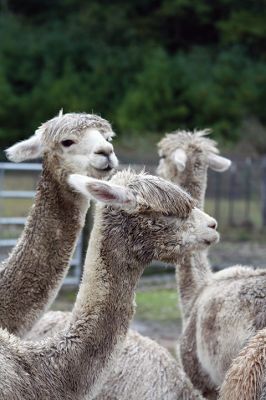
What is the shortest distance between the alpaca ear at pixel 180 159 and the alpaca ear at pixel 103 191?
2265 millimetres

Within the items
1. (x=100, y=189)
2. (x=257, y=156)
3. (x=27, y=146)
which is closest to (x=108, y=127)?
(x=27, y=146)

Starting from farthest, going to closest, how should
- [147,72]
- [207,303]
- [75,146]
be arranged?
[147,72]
[207,303]
[75,146]

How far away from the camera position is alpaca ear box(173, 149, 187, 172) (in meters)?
6.60

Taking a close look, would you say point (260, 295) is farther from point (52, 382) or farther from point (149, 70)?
point (149, 70)

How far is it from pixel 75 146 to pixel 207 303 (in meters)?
1.15

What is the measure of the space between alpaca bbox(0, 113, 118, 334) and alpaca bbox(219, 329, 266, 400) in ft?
4.12

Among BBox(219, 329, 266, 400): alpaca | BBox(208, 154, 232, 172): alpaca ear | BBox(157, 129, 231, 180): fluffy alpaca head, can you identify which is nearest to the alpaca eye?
BBox(157, 129, 231, 180): fluffy alpaca head

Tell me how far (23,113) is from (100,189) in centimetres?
2463

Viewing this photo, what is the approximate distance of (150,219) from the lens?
442 cm

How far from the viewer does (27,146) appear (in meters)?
5.76

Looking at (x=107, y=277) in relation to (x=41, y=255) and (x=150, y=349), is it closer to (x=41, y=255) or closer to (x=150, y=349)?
(x=41, y=255)

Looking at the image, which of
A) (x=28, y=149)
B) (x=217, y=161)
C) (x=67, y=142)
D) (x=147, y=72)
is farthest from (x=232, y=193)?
(x=67, y=142)

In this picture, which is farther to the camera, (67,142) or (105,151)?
(67,142)

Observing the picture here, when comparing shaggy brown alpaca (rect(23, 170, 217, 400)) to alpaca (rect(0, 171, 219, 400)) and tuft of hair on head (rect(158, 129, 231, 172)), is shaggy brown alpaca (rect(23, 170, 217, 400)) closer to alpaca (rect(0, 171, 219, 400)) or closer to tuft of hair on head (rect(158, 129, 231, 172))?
alpaca (rect(0, 171, 219, 400))
